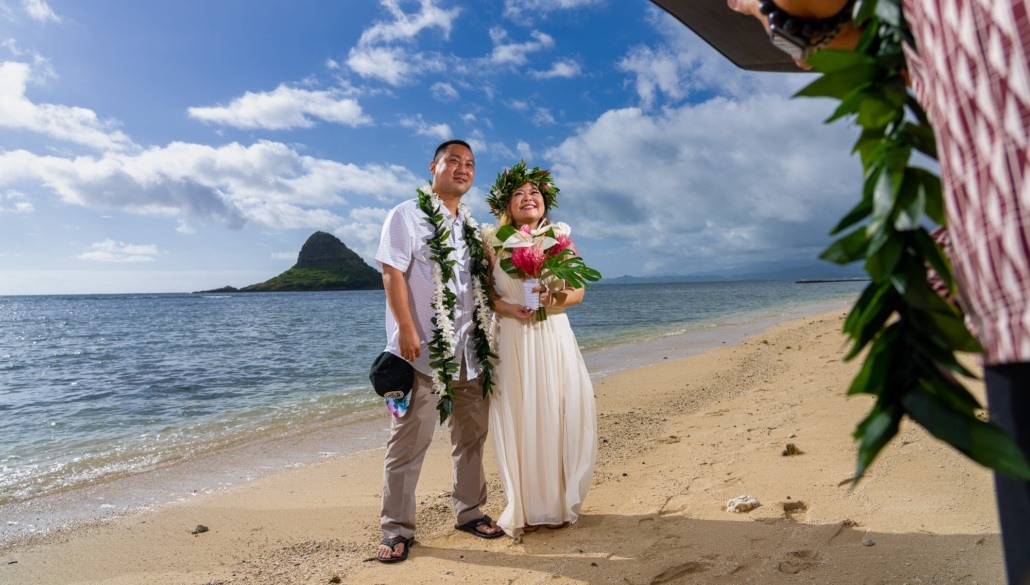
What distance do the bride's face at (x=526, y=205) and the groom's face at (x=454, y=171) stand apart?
0.35 m

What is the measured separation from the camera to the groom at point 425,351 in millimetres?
4016

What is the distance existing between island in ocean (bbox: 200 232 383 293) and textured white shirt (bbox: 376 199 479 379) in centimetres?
11762

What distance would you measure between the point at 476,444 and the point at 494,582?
3.60ft

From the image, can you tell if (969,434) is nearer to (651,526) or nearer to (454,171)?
(651,526)

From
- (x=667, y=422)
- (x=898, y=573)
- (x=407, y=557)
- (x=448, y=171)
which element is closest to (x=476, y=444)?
(x=407, y=557)

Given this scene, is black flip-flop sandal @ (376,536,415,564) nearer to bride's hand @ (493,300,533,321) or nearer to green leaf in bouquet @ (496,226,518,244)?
bride's hand @ (493,300,533,321)

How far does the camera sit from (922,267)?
0.97 meters

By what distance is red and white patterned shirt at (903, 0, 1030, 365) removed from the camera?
2.74ft

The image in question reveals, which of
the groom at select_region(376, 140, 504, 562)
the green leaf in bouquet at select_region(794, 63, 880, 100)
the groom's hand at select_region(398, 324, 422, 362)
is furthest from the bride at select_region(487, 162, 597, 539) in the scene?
the green leaf in bouquet at select_region(794, 63, 880, 100)

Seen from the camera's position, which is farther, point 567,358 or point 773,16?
point 567,358

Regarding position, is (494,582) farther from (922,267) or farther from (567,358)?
(922,267)

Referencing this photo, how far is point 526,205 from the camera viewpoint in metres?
4.30

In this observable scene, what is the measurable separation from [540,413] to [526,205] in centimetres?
142

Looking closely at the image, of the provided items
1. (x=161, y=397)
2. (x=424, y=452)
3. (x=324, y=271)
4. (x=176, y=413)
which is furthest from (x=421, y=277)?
(x=324, y=271)
